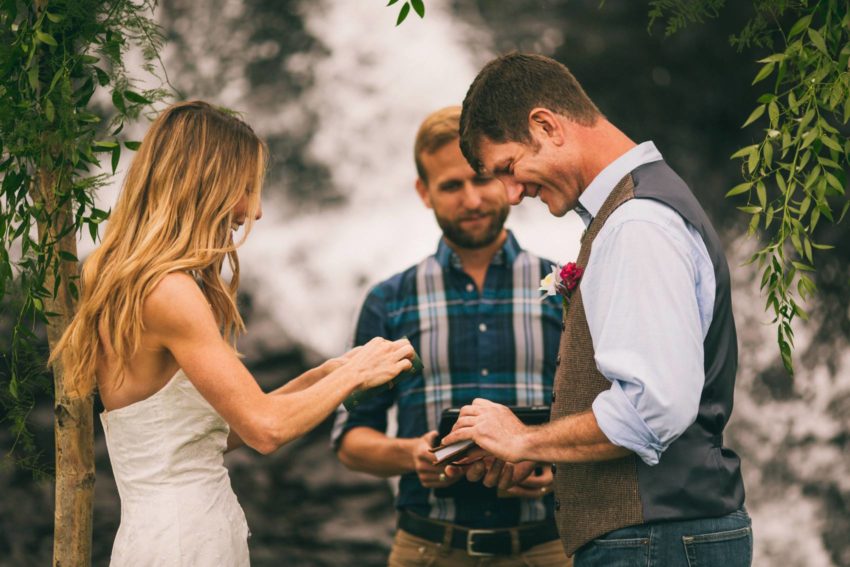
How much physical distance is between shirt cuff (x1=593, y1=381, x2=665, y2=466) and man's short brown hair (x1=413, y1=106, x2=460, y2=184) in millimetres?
1473

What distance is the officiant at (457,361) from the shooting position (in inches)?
116

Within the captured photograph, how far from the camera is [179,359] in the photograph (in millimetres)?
2146

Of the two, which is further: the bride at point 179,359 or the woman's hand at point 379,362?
the woman's hand at point 379,362

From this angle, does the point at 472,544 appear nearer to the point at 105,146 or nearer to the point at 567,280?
the point at 567,280

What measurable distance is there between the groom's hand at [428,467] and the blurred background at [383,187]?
2.13 feet

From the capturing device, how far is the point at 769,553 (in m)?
3.49

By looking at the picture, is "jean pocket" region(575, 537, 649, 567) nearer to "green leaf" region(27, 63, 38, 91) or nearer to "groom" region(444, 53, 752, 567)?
"groom" region(444, 53, 752, 567)

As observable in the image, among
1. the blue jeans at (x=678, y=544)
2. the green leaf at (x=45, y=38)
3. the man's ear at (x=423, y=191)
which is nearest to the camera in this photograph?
the blue jeans at (x=678, y=544)

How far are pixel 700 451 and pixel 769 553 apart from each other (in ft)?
5.62

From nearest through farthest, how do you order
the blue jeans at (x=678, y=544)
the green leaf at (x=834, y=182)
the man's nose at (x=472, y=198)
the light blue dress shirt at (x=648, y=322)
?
1. the light blue dress shirt at (x=648, y=322)
2. the blue jeans at (x=678, y=544)
3. the green leaf at (x=834, y=182)
4. the man's nose at (x=472, y=198)

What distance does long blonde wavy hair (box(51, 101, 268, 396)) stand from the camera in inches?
85.4

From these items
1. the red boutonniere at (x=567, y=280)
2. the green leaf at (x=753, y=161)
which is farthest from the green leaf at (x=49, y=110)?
the green leaf at (x=753, y=161)

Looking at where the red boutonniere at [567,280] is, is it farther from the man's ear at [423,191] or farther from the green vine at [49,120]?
the man's ear at [423,191]

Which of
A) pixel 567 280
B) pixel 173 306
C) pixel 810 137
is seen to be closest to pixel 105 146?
pixel 173 306
